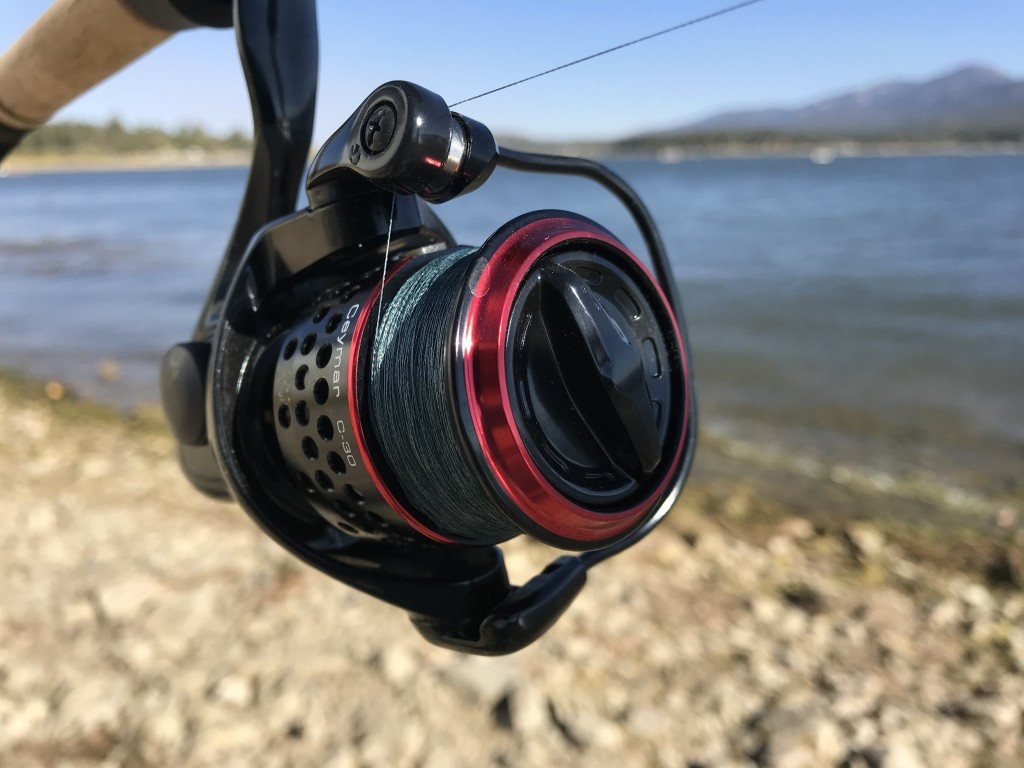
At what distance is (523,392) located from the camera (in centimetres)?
75

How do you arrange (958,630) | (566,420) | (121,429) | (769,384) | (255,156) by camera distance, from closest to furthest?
(566,420) → (255,156) → (958,630) → (121,429) → (769,384)

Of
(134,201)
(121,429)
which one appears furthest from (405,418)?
(134,201)

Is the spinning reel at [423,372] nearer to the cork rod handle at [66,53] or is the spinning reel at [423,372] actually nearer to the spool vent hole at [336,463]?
the spool vent hole at [336,463]

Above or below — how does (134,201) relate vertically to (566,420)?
below

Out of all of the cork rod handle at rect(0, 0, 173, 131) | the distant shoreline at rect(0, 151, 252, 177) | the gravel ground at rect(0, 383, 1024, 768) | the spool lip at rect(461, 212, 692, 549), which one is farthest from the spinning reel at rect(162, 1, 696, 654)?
the distant shoreline at rect(0, 151, 252, 177)

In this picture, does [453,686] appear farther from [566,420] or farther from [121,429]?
[121,429]

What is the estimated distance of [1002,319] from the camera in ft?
27.8

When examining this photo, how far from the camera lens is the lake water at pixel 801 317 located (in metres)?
5.51

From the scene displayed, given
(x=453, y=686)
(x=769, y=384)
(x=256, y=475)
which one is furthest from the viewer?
(x=769, y=384)

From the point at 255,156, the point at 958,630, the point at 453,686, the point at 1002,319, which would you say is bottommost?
the point at 1002,319

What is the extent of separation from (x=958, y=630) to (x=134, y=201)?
3245 cm

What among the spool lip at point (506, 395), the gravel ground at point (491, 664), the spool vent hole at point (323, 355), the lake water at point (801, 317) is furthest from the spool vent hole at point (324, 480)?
the gravel ground at point (491, 664)

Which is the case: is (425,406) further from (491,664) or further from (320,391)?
(491,664)

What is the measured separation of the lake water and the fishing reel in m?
0.58
